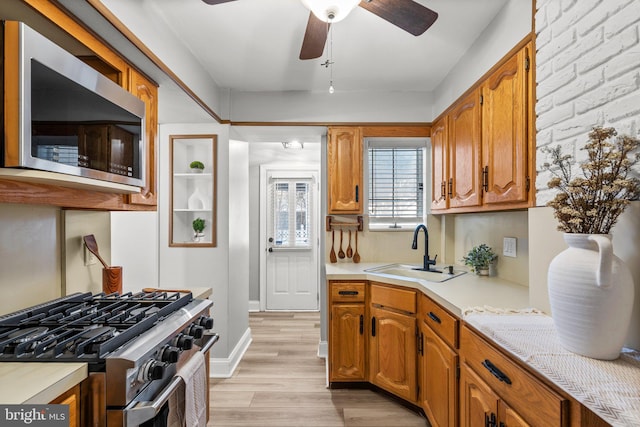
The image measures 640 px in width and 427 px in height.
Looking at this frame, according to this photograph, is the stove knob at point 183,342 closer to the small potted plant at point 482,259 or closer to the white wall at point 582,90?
the white wall at point 582,90

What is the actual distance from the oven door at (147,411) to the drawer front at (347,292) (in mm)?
1412

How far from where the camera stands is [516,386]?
104 centimetres

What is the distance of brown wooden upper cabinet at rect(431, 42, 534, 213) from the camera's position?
1547mm

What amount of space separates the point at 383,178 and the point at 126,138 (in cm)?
226

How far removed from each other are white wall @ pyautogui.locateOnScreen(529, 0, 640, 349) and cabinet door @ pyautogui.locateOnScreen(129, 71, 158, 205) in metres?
1.96

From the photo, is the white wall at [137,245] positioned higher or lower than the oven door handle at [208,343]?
higher

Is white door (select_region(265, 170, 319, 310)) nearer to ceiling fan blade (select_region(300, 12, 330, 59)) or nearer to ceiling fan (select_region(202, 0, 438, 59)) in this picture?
ceiling fan blade (select_region(300, 12, 330, 59))

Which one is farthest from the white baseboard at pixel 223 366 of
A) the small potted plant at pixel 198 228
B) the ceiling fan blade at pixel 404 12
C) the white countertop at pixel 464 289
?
the ceiling fan blade at pixel 404 12

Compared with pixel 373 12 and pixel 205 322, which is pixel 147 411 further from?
pixel 373 12

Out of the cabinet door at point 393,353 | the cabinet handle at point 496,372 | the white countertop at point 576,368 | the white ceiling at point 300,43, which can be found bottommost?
the cabinet door at point 393,353

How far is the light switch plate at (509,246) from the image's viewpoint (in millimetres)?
2143

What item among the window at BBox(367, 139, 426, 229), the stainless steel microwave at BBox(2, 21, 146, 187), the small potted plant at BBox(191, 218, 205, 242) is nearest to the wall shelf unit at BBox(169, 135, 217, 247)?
the small potted plant at BBox(191, 218, 205, 242)

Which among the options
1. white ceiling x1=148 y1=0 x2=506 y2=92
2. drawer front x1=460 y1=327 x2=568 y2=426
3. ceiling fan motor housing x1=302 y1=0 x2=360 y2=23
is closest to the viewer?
drawer front x1=460 y1=327 x2=568 y2=426

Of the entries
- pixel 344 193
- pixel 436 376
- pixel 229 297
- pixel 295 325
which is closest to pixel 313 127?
pixel 344 193
